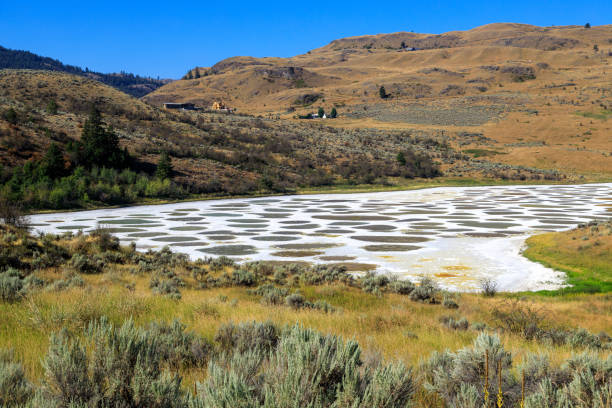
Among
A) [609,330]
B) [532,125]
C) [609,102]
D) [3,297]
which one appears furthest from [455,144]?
[3,297]

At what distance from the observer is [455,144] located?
86625 millimetres

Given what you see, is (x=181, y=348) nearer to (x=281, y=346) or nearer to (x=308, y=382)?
(x=281, y=346)

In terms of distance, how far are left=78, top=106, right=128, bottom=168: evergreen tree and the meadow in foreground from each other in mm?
28712

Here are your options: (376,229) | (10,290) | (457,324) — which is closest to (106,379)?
(10,290)

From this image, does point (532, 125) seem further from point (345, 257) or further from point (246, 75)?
point (246, 75)

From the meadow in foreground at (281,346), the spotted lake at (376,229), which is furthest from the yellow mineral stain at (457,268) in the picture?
the meadow in foreground at (281,346)

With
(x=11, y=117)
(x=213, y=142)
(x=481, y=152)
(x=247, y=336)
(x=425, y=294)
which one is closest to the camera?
(x=247, y=336)

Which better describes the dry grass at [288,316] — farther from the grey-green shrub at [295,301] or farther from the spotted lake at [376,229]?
the spotted lake at [376,229]

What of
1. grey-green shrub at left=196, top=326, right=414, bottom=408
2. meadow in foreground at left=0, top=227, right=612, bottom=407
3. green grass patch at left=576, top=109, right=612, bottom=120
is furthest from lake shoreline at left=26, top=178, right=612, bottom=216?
green grass patch at left=576, top=109, right=612, bottom=120

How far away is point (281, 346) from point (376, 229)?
2309 cm

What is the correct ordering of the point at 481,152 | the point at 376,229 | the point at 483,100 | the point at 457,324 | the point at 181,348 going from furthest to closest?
1. the point at 483,100
2. the point at 481,152
3. the point at 376,229
4. the point at 457,324
5. the point at 181,348

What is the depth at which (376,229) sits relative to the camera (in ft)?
87.3

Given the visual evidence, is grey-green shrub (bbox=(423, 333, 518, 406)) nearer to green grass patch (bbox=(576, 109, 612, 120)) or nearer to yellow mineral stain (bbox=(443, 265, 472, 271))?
yellow mineral stain (bbox=(443, 265, 472, 271))

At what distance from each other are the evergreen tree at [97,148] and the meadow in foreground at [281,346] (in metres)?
28.7
